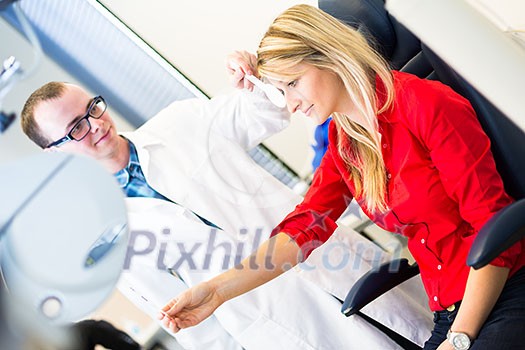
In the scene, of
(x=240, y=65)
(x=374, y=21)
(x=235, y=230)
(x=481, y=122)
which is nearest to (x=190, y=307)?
(x=235, y=230)

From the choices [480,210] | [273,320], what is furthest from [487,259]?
[273,320]

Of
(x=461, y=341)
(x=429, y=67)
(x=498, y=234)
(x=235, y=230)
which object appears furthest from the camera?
(x=429, y=67)

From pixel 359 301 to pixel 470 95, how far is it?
37 cm

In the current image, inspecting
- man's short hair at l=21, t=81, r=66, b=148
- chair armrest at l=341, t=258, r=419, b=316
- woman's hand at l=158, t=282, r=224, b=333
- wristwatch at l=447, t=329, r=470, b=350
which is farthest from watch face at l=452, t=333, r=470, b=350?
man's short hair at l=21, t=81, r=66, b=148

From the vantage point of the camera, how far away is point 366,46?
865 mm

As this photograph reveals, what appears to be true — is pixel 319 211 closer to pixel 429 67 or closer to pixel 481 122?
pixel 481 122

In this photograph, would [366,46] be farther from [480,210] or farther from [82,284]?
[82,284]

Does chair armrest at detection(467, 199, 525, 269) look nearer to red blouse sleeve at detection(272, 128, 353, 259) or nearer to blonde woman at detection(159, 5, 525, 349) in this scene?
blonde woman at detection(159, 5, 525, 349)

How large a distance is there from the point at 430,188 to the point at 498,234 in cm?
17

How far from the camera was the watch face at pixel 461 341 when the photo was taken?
84 cm

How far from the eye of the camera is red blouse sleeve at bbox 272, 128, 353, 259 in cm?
101

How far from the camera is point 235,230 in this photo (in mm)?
1057

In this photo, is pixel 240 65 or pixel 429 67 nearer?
pixel 240 65

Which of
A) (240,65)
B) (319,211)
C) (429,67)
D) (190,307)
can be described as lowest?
(190,307)
